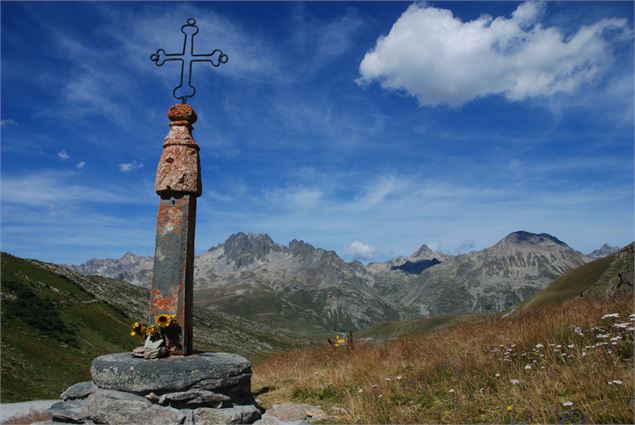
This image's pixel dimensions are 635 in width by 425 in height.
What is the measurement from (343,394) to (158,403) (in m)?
4.17

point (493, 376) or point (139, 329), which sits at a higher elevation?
point (139, 329)

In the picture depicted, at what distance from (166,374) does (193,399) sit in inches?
25.9

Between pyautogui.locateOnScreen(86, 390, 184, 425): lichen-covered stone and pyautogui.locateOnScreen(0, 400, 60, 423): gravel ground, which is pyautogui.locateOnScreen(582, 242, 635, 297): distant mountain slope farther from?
pyautogui.locateOnScreen(0, 400, 60, 423): gravel ground

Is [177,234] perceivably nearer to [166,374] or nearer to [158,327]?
[158,327]

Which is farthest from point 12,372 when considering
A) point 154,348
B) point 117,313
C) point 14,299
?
point 117,313

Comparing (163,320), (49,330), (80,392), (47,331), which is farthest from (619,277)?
(49,330)

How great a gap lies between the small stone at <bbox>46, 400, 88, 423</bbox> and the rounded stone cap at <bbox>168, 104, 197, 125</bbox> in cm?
624

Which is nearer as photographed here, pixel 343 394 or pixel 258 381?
pixel 343 394

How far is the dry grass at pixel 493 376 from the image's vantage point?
20.4ft

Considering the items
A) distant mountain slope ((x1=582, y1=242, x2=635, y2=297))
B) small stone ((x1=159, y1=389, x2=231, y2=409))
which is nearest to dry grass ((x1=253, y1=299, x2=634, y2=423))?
small stone ((x1=159, y1=389, x2=231, y2=409))

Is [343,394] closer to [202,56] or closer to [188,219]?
[188,219]

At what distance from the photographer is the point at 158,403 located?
7848mm

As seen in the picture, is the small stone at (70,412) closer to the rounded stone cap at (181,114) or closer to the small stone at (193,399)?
the small stone at (193,399)

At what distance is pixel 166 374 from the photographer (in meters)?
8.01
